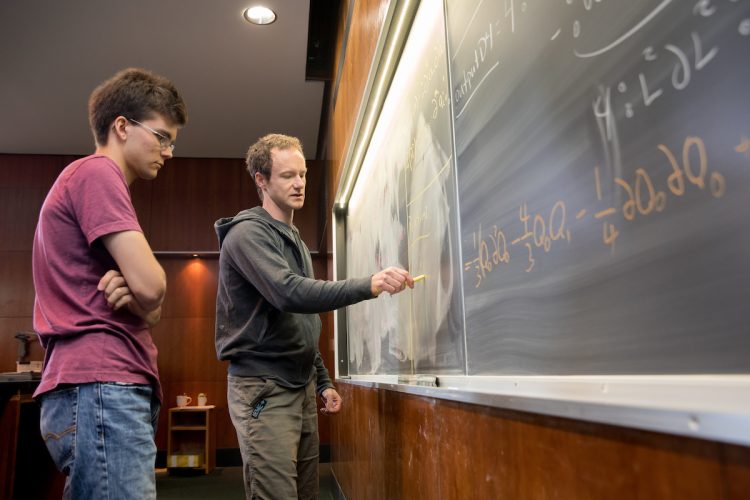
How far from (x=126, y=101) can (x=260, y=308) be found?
68 centimetres

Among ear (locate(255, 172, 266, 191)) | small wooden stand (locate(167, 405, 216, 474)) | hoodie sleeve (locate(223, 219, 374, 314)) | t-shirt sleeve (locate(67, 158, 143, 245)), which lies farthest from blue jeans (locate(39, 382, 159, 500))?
small wooden stand (locate(167, 405, 216, 474))

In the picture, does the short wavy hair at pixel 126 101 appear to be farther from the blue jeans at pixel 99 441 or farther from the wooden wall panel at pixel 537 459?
the wooden wall panel at pixel 537 459

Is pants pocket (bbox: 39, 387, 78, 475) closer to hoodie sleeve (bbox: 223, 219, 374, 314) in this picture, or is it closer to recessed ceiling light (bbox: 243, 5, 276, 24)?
hoodie sleeve (bbox: 223, 219, 374, 314)

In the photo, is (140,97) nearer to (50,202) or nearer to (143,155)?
(143,155)

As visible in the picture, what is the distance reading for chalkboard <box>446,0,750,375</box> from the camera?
1.45ft

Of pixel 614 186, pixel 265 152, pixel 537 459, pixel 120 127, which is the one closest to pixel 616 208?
pixel 614 186

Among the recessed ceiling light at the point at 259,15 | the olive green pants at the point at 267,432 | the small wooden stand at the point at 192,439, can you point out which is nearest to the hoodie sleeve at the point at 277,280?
the olive green pants at the point at 267,432

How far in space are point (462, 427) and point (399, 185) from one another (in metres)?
0.87

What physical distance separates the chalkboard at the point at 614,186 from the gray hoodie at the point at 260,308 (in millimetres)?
708

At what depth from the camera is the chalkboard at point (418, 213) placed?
1.18 m

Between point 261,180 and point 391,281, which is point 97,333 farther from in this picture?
point 261,180

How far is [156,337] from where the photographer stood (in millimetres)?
6328

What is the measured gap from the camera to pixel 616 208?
0.58m

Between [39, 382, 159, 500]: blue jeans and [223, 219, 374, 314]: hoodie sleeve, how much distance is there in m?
0.49
